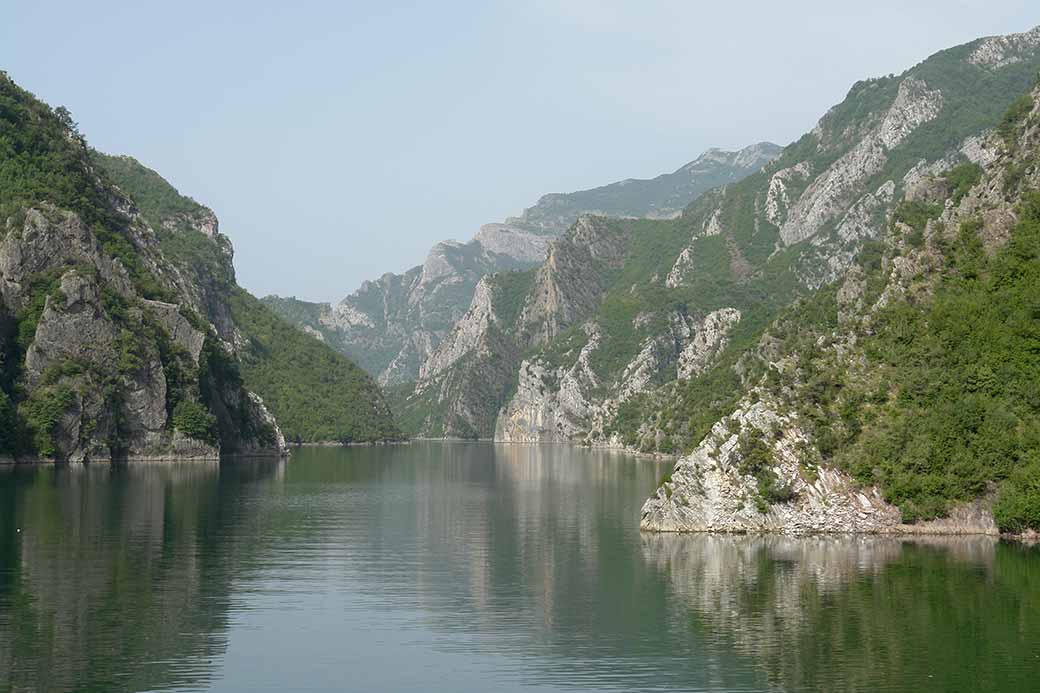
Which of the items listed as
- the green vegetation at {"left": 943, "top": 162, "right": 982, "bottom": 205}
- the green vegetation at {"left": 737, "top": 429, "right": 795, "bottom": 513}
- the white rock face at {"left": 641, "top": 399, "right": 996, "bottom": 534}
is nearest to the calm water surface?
the white rock face at {"left": 641, "top": 399, "right": 996, "bottom": 534}

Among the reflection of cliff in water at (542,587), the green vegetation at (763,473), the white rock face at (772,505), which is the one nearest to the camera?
the reflection of cliff in water at (542,587)

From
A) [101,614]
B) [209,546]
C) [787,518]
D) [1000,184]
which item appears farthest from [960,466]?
[101,614]

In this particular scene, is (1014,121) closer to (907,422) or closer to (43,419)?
(907,422)

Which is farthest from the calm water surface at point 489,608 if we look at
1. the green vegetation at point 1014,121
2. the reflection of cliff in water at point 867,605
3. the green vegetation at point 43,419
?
the green vegetation at point 43,419

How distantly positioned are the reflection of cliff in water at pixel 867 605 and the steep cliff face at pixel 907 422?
119 inches

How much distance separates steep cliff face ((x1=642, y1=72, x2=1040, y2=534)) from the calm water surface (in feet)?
13.5

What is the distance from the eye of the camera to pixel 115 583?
7431 centimetres

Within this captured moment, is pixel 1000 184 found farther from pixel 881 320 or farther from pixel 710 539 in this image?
pixel 710 539

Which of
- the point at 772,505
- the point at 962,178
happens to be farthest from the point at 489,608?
the point at 962,178

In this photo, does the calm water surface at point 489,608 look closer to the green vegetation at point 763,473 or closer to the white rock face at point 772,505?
the white rock face at point 772,505

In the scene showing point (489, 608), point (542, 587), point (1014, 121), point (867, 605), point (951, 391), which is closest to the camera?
point (867, 605)

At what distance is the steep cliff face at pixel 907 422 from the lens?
9462 cm

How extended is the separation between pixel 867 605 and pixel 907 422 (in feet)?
114

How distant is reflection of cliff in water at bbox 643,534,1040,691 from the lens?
5394 centimetres
